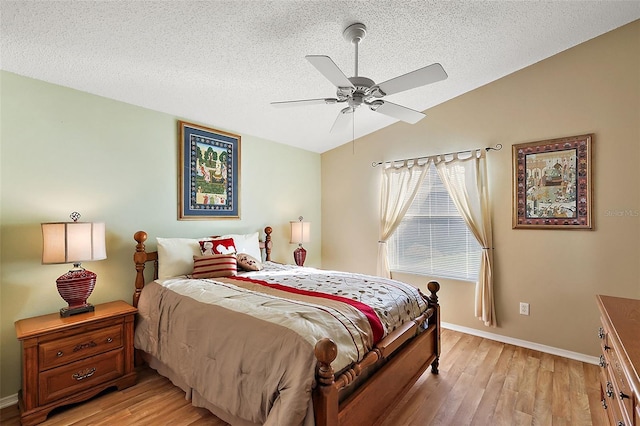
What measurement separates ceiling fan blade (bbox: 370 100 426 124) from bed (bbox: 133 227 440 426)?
1382 millimetres

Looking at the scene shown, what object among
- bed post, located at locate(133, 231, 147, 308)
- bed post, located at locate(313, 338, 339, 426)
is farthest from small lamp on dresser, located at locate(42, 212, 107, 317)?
bed post, located at locate(313, 338, 339, 426)

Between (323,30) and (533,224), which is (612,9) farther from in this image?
(323,30)

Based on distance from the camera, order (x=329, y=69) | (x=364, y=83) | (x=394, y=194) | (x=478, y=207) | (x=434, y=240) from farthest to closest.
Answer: (x=394, y=194)
(x=434, y=240)
(x=478, y=207)
(x=364, y=83)
(x=329, y=69)

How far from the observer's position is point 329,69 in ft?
5.77

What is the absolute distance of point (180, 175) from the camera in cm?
323

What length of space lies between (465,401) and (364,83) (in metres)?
2.40

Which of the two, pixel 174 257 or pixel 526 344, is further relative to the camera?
pixel 526 344

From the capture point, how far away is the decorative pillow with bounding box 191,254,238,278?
2768mm

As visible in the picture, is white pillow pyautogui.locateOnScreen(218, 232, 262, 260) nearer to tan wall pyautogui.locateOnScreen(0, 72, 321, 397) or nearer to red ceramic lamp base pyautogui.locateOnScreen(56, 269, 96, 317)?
tan wall pyautogui.locateOnScreen(0, 72, 321, 397)

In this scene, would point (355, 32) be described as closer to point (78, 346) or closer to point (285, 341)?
point (285, 341)

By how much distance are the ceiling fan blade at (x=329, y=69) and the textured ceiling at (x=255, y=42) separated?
1.76ft

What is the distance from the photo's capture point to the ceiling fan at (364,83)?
68.3 inches

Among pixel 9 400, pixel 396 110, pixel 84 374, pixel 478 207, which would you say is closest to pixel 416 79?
pixel 396 110

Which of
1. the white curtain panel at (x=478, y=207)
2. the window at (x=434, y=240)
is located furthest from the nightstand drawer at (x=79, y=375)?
the white curtain panel at (x=478, y=207)
